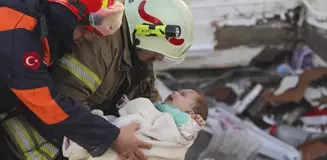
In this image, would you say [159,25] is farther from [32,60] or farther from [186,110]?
[32,60]

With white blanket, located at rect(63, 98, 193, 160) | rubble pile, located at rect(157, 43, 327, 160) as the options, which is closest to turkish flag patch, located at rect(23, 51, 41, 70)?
white blanket, located at rect(63, 98, 193, 160)

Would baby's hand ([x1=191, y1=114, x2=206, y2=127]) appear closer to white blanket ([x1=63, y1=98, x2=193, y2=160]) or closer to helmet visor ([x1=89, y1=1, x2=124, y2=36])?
white blanket ([x1=63, y1=98, x2=193, y2=160])

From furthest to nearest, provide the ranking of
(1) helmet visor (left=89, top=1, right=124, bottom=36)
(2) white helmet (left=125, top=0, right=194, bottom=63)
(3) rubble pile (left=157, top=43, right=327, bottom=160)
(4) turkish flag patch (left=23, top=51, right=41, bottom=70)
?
(3) rubble pile (left=157, top=43, right=327, bottom=160)
(2) white helmet (left=125, top=0, right=194, bottom=63)
(1) helmet visor (left=89, top=1, right=124, bottom=36)
(4) turkish flag patch (left=23, top=51, right=41, bottom=70)

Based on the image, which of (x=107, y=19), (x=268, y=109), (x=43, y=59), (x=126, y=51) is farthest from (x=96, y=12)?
(x=268, y=109)

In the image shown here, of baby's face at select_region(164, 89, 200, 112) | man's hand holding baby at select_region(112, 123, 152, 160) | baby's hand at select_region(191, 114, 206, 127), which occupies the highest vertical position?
man's hand holding baby at select_region(112, 123, 152, 160)

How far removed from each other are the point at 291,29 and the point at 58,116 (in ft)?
10.5

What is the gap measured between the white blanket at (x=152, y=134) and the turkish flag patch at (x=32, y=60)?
1.57ft

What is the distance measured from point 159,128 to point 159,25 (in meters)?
0.45

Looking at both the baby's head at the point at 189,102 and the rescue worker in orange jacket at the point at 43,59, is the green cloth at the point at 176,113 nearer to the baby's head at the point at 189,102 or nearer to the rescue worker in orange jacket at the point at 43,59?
the baby's head at the point at 189,102

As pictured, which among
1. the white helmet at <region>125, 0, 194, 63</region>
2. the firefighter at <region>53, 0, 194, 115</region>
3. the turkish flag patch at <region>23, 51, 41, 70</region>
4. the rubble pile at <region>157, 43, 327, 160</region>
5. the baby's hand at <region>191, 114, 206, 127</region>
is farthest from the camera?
the rubble pile at <region>157, 43, 327, 160</region>

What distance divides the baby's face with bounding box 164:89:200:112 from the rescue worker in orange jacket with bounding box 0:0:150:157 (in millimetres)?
521

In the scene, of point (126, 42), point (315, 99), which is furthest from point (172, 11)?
point (315, 99)

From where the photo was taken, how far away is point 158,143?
247 cm

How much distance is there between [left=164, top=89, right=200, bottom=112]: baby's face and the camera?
2746mm
